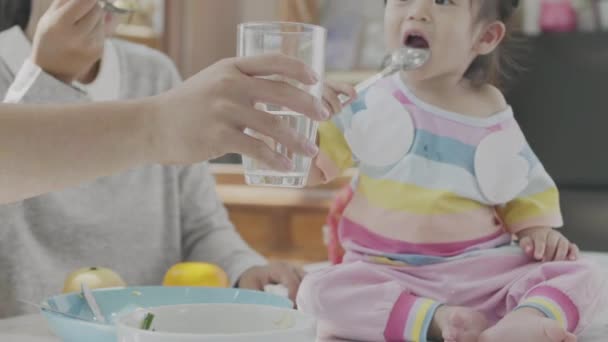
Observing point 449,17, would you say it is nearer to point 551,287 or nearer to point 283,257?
point 551,287

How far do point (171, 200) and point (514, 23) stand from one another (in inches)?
26.4

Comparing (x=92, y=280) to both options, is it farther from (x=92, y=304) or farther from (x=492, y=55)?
(x=492, y=55)

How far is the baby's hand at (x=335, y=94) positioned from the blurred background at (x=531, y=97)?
1952 millimetres

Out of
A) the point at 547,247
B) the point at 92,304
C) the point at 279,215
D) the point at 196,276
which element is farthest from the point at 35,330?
the point at 279,215

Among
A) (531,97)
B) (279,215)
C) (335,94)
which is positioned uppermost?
(335,94)

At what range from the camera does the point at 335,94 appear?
952mm

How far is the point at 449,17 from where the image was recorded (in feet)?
3.58

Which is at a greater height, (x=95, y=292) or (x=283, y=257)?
(x=95, y=292)

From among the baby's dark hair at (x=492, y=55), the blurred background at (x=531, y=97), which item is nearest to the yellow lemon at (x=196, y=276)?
the baby's dark hair at (x=492, y=55)

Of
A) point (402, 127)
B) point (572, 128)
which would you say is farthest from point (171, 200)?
point (572, 128)

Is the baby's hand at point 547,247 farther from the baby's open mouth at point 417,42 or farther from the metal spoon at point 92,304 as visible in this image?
the metal spoon at point 92,304

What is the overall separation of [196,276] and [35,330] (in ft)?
0.80

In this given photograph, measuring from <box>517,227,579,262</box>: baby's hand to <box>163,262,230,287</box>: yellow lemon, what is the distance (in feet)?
1.27

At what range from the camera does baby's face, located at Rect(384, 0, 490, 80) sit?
1.07 meters
